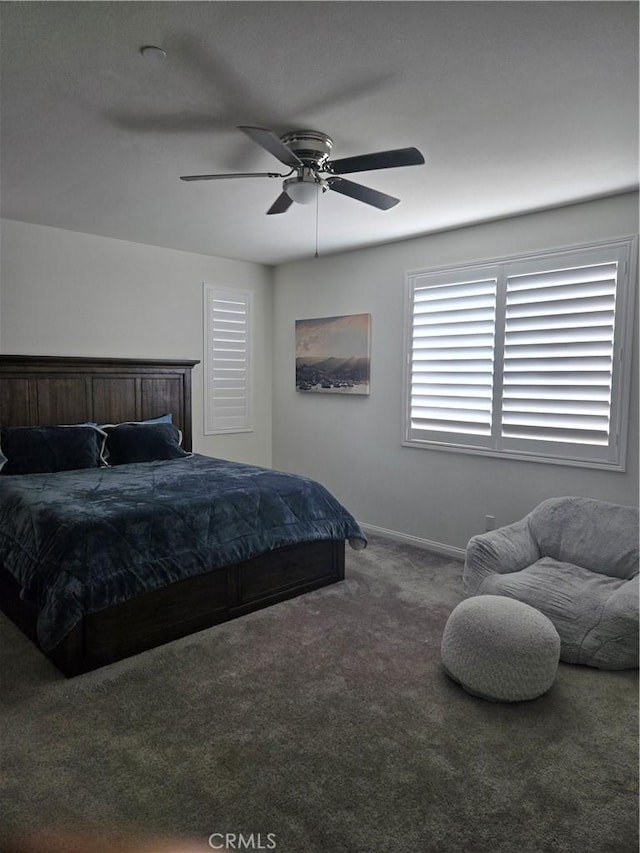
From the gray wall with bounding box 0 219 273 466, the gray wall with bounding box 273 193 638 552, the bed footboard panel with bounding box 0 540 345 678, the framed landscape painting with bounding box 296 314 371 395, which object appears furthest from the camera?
the framed landscape painting with bounding box 296 314 371 395

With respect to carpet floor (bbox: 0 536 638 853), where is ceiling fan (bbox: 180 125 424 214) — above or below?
above

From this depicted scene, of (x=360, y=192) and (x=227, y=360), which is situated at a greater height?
(x=360, y=192)

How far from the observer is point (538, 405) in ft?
12.9

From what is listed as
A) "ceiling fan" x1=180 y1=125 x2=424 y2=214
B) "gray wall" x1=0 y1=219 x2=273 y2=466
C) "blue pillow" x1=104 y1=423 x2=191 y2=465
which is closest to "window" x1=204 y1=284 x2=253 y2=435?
"gray wall" x1=0 y1=219 x2=273 y2=466

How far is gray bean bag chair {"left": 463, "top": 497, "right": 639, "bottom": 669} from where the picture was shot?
276 cm

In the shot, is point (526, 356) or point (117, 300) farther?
point (117, 300)

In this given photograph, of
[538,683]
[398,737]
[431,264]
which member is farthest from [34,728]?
[431,264]

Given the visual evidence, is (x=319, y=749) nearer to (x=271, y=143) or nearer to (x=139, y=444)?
(x=271, y=143)

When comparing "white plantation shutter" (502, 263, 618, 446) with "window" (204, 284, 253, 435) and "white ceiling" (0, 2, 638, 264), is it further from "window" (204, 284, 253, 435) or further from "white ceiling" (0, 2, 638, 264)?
"window" (204, 284, 253, 435)

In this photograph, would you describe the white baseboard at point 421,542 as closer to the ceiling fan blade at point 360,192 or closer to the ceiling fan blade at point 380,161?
the ceiling fan blade at point 360,192

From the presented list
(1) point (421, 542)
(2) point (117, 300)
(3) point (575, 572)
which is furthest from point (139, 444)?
(3) point (575, 572)

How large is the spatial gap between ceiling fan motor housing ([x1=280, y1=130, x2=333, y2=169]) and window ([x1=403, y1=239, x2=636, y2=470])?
75.5 inches

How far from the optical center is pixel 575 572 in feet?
10.7

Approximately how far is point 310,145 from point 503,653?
2547mm
